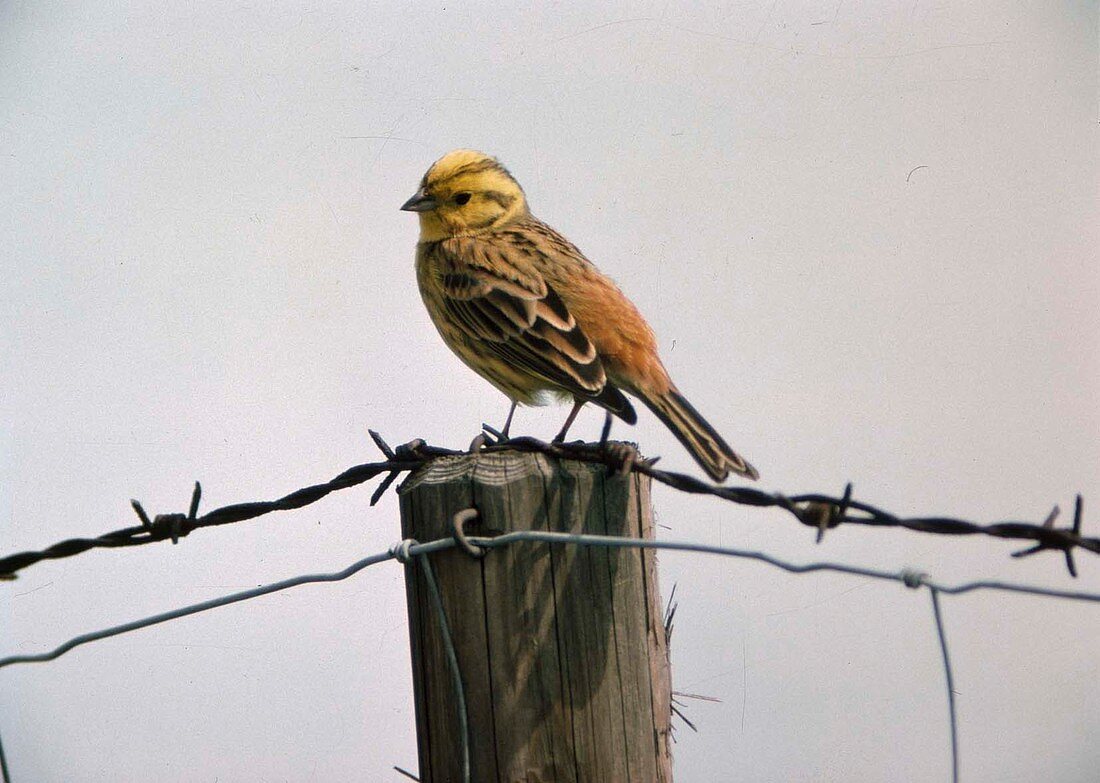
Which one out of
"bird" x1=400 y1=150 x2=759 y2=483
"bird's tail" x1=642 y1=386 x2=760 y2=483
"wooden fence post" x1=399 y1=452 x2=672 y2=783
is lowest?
"wooden fence post" x1=399 y1=452 x2=672 y2=783

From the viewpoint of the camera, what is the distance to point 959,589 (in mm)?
2924

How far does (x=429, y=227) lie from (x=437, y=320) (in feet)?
2.64

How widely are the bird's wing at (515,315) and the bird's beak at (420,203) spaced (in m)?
0.33

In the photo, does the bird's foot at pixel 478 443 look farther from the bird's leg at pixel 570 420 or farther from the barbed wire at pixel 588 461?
the bird's leg at pixel 570 420

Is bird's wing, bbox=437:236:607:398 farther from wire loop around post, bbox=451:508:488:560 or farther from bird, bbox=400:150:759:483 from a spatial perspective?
wire loop around post, bbox=451:508:488:560

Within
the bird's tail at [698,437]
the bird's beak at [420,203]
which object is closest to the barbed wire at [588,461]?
the bird's tail at [698,437]

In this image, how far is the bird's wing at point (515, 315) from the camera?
6.10m

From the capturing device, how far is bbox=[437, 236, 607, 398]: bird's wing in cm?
610

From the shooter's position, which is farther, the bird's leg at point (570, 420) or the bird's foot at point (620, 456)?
the bird's leg at point (570, 420)

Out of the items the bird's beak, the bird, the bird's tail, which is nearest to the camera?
the bird's tail

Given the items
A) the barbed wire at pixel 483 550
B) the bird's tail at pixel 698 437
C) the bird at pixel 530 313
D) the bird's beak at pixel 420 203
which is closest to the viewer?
the barbed wire at pixel 483 550

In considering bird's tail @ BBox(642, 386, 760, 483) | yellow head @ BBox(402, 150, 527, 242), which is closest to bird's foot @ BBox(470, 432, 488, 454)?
bird's tail @ BBox(642, 386, 760, 483)

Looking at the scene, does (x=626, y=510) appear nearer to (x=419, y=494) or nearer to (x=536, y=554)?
(x=536, y=554)

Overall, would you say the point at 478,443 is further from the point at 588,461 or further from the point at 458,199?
the point at 458,199
